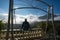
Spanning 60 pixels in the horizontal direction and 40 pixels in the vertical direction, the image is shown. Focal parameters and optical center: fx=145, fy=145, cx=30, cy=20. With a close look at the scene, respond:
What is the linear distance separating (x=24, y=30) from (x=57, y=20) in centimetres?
119

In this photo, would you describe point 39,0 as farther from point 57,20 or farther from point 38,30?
point 38,30

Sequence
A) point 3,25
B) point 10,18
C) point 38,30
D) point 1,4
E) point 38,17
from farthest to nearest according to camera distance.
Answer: point 38,30 → point 38,17 → point 3,25 → point 1,4 → point 10,18

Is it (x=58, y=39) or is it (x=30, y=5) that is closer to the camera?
(x=30, y=5)

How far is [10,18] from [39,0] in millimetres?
1172

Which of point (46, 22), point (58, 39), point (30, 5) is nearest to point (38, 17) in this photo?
point (46, 22)

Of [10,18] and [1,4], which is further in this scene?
[1,4]

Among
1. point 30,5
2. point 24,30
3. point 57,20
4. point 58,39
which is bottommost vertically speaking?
point 58,39

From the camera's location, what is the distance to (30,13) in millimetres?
4996

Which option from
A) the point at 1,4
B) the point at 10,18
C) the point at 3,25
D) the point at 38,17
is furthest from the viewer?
the point at 38,17

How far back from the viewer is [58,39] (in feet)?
16.5

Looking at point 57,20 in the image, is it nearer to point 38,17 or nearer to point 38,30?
point 38,17

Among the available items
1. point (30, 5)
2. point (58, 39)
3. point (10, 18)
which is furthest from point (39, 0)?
point (58, 39)

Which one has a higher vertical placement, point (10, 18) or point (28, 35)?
point (10, 18)

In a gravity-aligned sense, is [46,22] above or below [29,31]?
above
